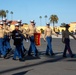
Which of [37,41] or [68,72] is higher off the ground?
[37,41]

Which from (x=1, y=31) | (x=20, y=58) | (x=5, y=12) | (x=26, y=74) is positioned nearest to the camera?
(x=26, y=74)

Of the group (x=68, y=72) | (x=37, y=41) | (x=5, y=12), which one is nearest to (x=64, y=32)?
(x=37, y=41)

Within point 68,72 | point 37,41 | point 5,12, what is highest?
point 5,12

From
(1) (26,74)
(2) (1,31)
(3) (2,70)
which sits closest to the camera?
(1) (26,74)

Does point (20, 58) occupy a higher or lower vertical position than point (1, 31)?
lower

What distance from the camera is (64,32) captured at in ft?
51.8

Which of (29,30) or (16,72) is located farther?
(29,30)

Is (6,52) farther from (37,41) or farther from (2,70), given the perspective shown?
(2,70)

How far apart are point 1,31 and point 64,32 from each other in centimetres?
312

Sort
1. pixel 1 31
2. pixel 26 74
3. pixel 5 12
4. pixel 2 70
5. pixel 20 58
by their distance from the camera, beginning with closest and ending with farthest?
pixel 26 74 → pixel 2 70 → pixel 20 58 → pixel 1 31 → pixel 5 12

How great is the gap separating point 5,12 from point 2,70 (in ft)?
434

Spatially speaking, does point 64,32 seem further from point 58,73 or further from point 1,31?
point 58,73

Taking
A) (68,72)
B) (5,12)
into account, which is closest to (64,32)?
(68,72)

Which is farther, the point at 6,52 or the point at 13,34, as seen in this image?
the point at 6,52
